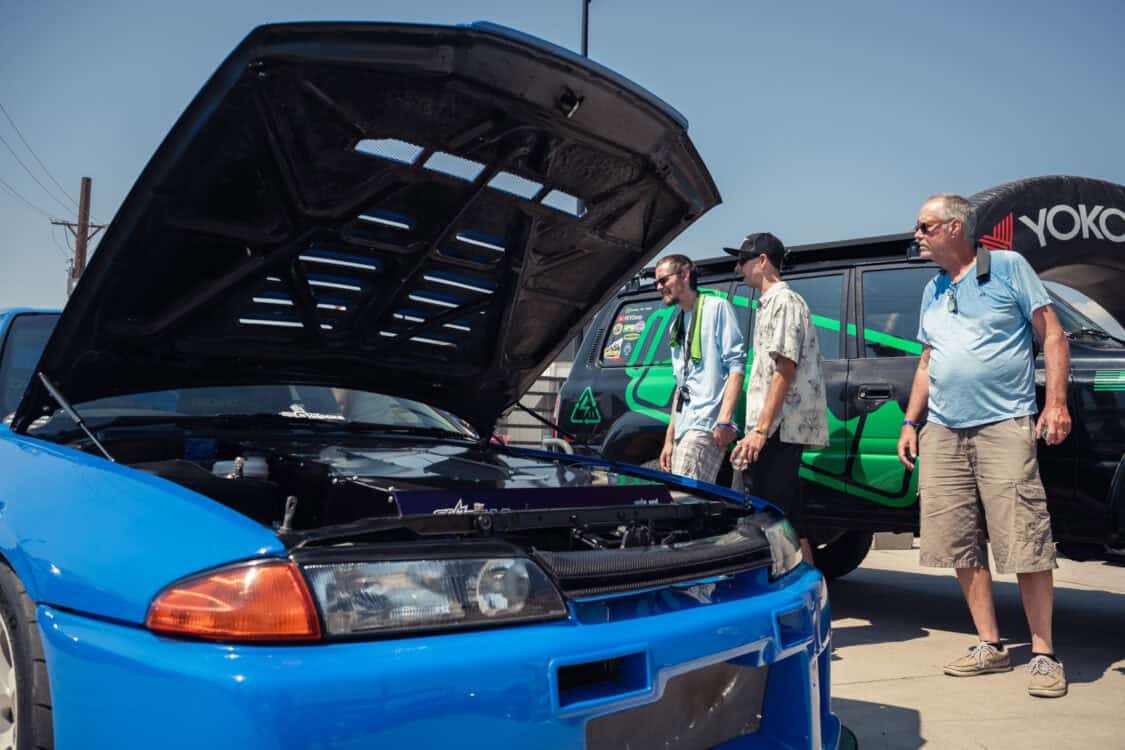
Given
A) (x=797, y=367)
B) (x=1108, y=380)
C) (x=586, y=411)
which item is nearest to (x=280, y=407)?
(x=797, y=367)

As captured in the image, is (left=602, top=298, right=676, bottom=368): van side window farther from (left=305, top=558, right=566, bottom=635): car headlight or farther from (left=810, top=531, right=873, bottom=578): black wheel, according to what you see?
(left=305, top=558, right=566, bottom=635): car headlight

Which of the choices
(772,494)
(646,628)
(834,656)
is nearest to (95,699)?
(646,628)

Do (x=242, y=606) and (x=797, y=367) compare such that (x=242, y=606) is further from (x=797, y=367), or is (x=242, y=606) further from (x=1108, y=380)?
(x=1108, y=380)

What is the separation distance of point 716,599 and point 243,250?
171 cm

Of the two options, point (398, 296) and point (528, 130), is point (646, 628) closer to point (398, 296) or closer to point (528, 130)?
point (528, 130)

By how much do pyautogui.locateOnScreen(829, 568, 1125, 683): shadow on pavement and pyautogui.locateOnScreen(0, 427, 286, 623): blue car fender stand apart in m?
3.31

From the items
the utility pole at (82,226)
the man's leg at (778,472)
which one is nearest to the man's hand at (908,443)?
the man's leg at (778,472)

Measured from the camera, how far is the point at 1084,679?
362cm

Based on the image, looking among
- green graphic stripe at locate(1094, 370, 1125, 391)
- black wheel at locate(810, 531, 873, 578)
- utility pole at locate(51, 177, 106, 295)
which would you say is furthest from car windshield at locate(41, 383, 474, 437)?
utility pole at locate(51, 177, 106, 295)

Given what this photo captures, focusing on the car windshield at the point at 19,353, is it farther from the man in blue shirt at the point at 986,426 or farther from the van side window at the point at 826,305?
the van side window at the point at 826,305

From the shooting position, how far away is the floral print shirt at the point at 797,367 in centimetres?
391

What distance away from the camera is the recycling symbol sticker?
5477 millimetres

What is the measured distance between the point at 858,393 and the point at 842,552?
1.78 metres

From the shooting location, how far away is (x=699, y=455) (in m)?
4.09
